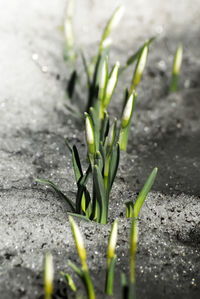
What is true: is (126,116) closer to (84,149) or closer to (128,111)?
(128,111)

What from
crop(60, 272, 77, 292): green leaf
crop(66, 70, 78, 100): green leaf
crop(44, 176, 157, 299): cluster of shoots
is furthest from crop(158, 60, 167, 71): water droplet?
crop(60, 272, 77, 292): green leaf

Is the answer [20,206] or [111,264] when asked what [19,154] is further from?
[111,264]

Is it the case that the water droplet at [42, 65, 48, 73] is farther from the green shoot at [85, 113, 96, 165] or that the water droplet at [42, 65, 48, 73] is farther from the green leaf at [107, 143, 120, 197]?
the green leaf at [107, 143, 120, 197]

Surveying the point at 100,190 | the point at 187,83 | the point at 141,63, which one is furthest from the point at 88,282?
the point at 187,83

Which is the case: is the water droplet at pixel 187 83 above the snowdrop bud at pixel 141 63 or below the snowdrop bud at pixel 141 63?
above

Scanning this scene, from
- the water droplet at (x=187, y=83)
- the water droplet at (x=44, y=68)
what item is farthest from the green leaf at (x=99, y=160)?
the water droplet at (x=187, y=83)

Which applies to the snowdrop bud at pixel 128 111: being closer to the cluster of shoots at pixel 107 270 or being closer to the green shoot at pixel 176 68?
the cluster of shoots at pixel 107 270

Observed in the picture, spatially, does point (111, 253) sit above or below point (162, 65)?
below

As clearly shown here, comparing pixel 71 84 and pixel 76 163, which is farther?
pixel 71 84
